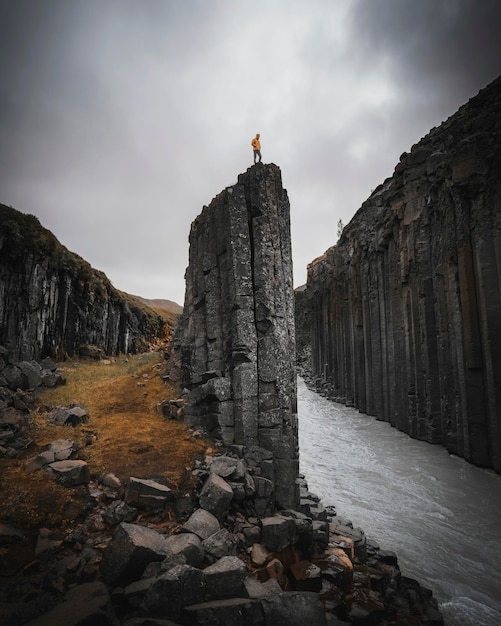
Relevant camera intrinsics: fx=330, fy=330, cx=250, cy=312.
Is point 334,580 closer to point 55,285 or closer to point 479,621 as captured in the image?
point 479,621

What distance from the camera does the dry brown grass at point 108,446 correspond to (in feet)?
17.2

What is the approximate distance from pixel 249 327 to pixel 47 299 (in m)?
14.1

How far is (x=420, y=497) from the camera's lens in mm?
10992

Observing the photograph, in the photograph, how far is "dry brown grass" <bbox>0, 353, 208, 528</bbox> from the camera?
5.25 meters

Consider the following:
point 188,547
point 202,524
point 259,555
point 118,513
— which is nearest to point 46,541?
point 118,513

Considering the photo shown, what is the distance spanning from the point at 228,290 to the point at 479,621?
330 inches

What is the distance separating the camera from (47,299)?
690 inches

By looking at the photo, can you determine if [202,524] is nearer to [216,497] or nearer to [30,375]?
[216,497]

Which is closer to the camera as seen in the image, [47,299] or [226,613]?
[226,613]

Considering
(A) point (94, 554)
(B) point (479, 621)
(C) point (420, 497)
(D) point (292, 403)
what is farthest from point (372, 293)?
(A) point (94, 554)

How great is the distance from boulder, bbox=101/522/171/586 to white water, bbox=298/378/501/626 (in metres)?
5.51

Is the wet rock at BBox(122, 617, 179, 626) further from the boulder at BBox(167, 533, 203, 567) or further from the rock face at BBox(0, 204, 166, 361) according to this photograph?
the rock face at BBox(0, 204, 166, 361)

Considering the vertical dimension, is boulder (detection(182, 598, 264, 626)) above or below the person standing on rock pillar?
below

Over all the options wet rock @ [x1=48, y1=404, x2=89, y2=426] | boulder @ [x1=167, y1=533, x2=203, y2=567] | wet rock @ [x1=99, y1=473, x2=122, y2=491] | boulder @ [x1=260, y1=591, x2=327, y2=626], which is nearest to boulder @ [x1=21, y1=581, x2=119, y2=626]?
boulder @ [x1=167, y1=533, x2=203, y2=567]
